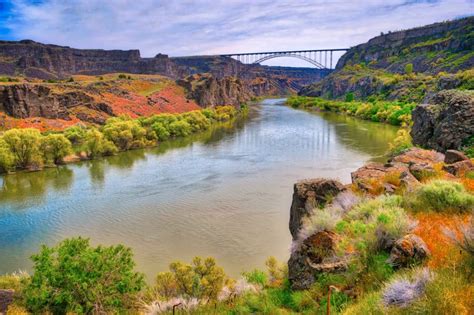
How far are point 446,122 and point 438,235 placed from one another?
1406 centimetres

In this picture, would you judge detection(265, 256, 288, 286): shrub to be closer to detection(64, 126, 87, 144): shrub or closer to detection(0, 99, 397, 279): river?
detection(0, 99, 397, 279): river

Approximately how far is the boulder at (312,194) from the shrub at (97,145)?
105ft

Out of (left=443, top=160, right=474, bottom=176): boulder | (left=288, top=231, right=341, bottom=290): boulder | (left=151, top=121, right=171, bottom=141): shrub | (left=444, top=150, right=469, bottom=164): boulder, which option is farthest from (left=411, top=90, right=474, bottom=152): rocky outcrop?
(left=151, top=121, right=171, bottom=141): shrub

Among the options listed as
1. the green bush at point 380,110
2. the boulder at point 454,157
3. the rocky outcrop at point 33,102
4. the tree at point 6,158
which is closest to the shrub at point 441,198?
the boulder at point 454,157

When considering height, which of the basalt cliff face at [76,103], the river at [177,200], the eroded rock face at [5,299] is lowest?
the river at [177,200]

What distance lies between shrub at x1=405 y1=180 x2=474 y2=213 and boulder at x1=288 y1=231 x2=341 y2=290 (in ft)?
7.47

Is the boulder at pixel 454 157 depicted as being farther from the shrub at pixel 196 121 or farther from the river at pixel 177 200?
the shrub at pixel 196 121

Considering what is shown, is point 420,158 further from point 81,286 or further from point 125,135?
point 125,135

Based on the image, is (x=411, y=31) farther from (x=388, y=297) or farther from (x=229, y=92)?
(x=388, y=297)

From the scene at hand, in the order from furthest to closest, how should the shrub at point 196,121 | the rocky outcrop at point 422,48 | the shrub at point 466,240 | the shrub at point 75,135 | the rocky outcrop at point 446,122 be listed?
the rocky outcrop at point 422,48, the shrub at point 196,121, the shrub at point 75,135, the rocky outcrop at point 446,122, the shrub at point 466,240

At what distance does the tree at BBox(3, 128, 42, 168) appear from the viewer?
33094 mm

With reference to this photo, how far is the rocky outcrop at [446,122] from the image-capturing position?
17.3m

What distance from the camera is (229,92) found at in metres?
99.9

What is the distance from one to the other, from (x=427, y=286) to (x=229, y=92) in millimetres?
97362
